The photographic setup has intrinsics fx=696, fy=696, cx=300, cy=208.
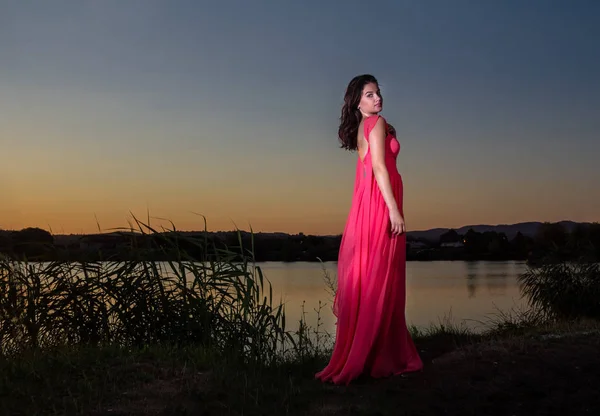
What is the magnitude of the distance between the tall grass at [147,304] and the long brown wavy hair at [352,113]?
1944mm

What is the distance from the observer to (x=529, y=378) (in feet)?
17.5

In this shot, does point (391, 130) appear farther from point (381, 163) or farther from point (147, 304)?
point (147, 304)

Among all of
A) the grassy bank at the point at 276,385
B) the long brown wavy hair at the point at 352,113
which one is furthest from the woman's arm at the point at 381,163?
the grassy bank at the point at 276,385

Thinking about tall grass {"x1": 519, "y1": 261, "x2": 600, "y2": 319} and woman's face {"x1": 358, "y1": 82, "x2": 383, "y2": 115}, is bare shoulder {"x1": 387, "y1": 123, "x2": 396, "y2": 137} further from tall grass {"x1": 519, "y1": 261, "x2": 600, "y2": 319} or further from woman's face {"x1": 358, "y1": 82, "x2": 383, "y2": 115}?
tall grass {"x1": 519, "y1": 261, "x2": 600, "y2": 319}

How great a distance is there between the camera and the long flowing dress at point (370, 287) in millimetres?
5402

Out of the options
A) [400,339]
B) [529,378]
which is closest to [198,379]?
[400,339]

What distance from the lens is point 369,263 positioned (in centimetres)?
545

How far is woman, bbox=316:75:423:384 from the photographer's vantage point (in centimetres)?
539

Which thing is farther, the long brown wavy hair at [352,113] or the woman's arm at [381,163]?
the long brown wavy hair at [352,113]

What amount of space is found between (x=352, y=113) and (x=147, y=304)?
10.2ft

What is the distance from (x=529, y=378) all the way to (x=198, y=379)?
252 centimetres

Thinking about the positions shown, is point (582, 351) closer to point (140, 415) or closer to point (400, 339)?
point (400, 339)

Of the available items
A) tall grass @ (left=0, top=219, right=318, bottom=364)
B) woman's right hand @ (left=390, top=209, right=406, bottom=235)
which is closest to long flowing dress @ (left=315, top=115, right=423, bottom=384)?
woman's right hand @ (left=390, top=209, right=406, bottom=235)

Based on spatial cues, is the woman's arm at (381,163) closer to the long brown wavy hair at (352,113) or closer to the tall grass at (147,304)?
the long brown wavy hair at (352,113)
